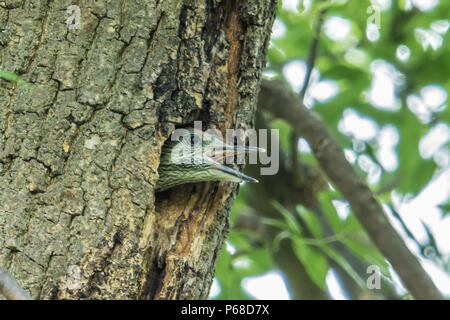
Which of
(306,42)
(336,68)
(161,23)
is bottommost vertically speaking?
(161,23)

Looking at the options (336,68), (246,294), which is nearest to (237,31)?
(336,68)

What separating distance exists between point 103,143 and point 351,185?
227 centimetres

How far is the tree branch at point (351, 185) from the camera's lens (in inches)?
160

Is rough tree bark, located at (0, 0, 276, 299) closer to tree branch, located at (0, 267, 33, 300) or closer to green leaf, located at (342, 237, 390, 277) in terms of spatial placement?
tree branch, located at (0, 267, 33, 300)

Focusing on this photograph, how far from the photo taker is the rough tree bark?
236 cm

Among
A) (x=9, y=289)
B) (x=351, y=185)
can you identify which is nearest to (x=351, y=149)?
(x=351, y=185)

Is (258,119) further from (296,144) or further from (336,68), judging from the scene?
(336,68)

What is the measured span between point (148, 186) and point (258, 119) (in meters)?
2.32

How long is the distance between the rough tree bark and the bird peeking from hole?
0.53 ft

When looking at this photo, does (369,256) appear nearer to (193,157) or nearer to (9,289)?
(193,157)

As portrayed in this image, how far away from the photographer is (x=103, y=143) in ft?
8.23

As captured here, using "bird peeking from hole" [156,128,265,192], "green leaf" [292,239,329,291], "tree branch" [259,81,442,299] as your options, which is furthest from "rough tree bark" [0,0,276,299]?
"tree branch" [259,81,442,299]

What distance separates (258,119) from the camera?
473 centimetres

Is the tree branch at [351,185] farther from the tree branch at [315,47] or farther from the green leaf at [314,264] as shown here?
the green leaf at [314,264]
